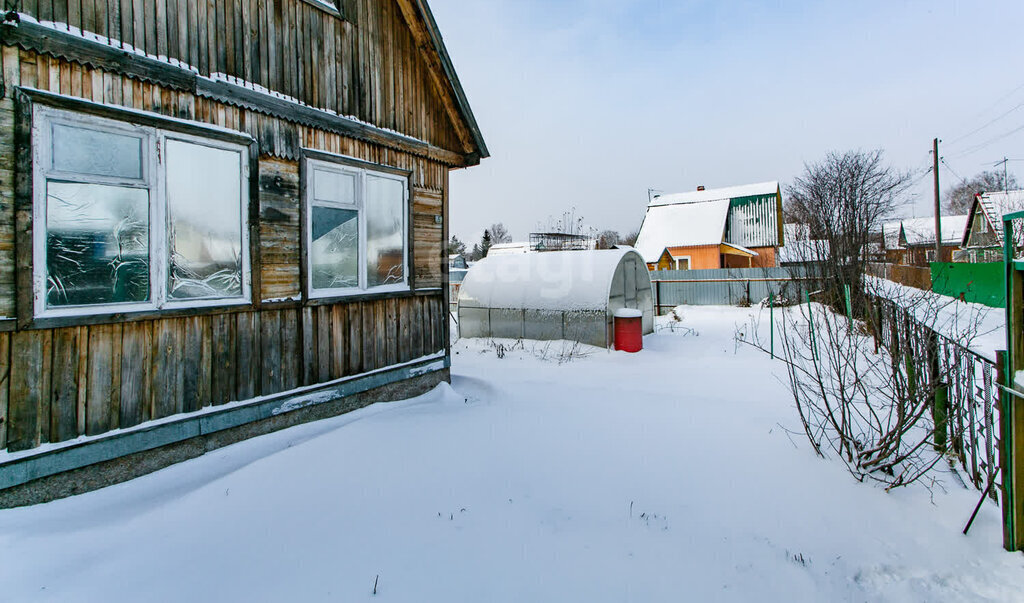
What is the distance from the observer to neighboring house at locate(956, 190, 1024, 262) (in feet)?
90.5

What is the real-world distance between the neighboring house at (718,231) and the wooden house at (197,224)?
967 inches

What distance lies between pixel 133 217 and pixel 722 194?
34760 millimetres

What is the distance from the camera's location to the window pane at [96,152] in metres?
3.31

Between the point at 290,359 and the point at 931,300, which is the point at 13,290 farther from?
the point at 931,300

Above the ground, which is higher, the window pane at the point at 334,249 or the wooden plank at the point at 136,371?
the window pane at the point at 334,249

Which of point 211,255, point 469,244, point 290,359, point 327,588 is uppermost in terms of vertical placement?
point 469,244

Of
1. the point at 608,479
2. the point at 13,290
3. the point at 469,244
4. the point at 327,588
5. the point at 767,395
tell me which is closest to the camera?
the point at 327,588

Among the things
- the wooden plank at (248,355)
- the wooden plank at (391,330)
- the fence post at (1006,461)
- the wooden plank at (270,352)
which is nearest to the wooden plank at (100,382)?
the wooden plank at (248,355)

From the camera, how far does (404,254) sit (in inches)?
239

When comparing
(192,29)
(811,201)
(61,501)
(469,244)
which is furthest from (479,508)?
(469,244)

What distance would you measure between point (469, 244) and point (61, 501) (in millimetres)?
75290

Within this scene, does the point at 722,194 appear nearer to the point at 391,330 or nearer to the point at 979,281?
the point at 979,281

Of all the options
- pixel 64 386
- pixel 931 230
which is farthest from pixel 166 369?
pixel 931 230

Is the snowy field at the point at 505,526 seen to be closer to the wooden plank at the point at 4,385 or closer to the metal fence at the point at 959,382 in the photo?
the metal fence at the point at 959,382
